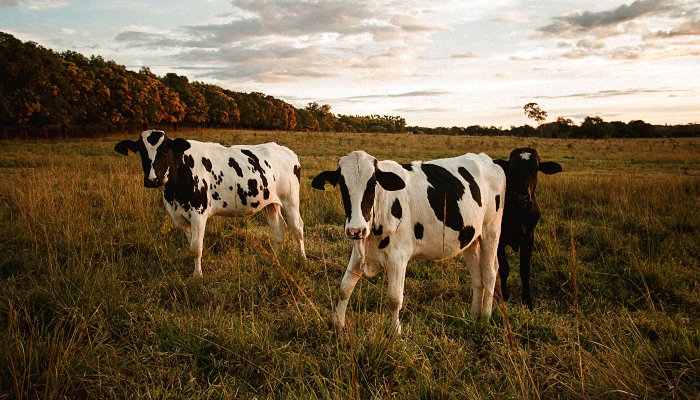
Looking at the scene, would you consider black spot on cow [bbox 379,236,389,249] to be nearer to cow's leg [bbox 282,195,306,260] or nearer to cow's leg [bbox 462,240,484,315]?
cow's leg [bbox 462,240,484,315]

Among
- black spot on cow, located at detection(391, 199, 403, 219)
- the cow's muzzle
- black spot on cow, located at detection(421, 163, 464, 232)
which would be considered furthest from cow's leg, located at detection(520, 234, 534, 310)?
the cow's muzzle

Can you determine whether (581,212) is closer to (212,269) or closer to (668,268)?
(668,268)

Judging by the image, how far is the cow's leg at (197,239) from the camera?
230 inches

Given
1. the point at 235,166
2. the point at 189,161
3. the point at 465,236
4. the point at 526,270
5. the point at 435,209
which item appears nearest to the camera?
the point at 435,209

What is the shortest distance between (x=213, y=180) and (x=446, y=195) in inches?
156

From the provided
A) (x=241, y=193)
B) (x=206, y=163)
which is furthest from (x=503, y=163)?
(x=206, y=163)

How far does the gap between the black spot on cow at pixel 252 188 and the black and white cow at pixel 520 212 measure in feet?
12.4

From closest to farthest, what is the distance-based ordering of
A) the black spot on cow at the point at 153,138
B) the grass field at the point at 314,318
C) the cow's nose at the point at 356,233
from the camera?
Answer: the grass field at the point at 314,318
the cow's nose at the point at 356,233
the black spot on cow at the point at 153,138

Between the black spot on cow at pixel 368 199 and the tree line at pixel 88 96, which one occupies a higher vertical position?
the tree line at pixel 88 96

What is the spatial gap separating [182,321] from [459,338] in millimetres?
2512

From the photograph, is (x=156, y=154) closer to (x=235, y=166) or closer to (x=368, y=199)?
(x=235, y=166)

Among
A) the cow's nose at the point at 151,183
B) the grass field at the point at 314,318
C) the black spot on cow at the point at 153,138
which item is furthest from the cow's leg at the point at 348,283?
the black spot on cow at the point at 153,138

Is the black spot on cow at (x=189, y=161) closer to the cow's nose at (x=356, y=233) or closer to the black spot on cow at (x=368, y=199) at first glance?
the black spot on cow at (x=368, y=199)

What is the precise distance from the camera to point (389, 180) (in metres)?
3.82
